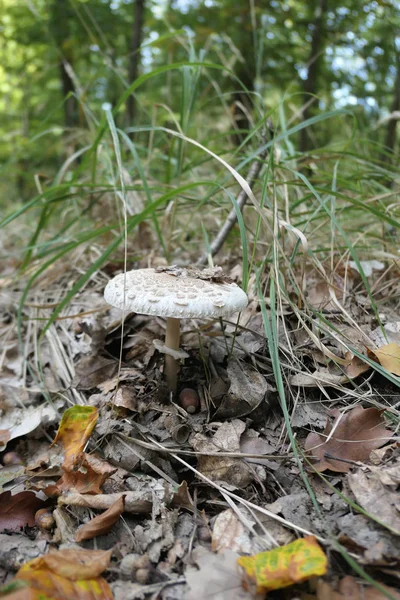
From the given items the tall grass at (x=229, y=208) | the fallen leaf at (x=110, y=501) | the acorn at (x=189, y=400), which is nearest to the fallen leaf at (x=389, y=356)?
the tall grass at (x=229, y=208)

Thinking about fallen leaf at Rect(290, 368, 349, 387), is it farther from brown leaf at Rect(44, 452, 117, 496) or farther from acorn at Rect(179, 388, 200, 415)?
brown leaf at Rect(44, 452, 117, 496)

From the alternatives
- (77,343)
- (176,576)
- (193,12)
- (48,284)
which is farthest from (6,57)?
(176,576)

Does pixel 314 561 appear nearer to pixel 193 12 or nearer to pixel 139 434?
pixel 139 434

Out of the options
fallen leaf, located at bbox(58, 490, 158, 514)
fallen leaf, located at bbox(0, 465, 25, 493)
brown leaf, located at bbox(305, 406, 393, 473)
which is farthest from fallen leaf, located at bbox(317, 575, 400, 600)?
fallen leaf, located at bbox(0, 465, 25, 493)

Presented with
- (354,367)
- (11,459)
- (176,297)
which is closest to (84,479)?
(11,459)

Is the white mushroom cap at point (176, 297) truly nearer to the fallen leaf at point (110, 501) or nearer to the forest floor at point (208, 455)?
the forest floor at point (208, 455)

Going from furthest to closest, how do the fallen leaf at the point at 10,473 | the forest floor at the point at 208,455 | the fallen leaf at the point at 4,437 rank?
the fallen leaf at the point at 4,437 → the fallen leaf at the point at 10,473 → the forest floor at the point at 208,455

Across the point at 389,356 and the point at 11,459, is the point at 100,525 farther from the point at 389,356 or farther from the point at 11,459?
the point at 389,356
